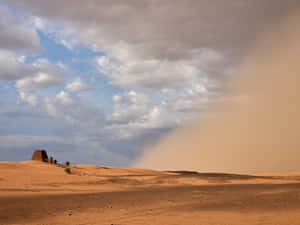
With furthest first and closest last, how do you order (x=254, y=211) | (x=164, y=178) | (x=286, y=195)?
(x=164, y=178)
(x=286, y=195)
(x=254, y=211)

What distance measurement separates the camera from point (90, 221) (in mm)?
9359

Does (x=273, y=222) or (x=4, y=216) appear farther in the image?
(x=4, y=216)

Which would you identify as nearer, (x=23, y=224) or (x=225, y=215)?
(x=23, y=224)

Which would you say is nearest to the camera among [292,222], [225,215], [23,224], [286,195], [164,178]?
[292,222]

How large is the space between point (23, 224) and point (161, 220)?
4357 millimetres

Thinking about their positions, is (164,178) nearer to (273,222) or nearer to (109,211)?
(109,211)

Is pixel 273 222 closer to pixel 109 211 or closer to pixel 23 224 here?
pixel 109 211

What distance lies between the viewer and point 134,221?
897 centimetres

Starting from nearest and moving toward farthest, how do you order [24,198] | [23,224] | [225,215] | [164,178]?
[23,224] < [225,215] < [24,198] < [164,178]

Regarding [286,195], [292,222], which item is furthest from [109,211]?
[286,195]

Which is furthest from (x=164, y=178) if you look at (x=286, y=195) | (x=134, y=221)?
(x=134, y=221)

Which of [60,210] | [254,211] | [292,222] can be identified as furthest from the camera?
[60,210]

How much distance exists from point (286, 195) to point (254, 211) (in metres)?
5.84

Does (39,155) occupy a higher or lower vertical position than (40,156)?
higher
